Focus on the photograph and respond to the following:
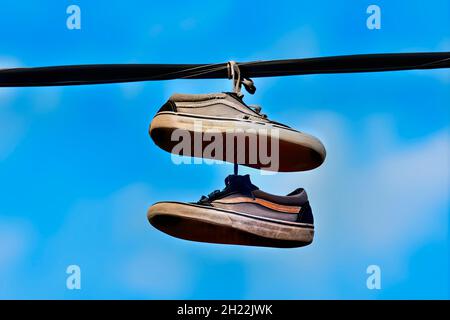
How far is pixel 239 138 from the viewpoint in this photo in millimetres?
6680

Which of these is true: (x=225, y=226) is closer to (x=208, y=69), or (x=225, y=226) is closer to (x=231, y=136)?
(x=231, y=136)

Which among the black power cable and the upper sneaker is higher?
the black power cable

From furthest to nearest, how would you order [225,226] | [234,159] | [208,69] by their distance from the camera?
1. [208,69]
2. [234,159]
3. [225,226]

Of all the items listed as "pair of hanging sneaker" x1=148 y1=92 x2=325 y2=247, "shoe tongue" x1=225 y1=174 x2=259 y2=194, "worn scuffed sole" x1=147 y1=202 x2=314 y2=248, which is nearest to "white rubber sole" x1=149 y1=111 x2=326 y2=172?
"pair of hanging sneaker" x1=148 y1=92 x2=325 y2=247

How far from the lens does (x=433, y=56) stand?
6574 mm

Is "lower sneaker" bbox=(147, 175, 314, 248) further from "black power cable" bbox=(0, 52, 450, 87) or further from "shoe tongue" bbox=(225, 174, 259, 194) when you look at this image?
"black power cable" bbox=(0, 52, 450, 87)

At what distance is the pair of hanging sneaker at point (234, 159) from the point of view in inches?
261

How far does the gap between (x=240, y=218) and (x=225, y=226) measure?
8 cm

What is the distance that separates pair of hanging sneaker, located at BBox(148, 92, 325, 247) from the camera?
21.8 ft

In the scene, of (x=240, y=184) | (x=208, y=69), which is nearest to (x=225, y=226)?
(x=240, y=184)

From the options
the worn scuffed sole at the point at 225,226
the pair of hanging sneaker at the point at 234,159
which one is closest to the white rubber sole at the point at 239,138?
the pair of hanging sneaker at the point at 234,159
